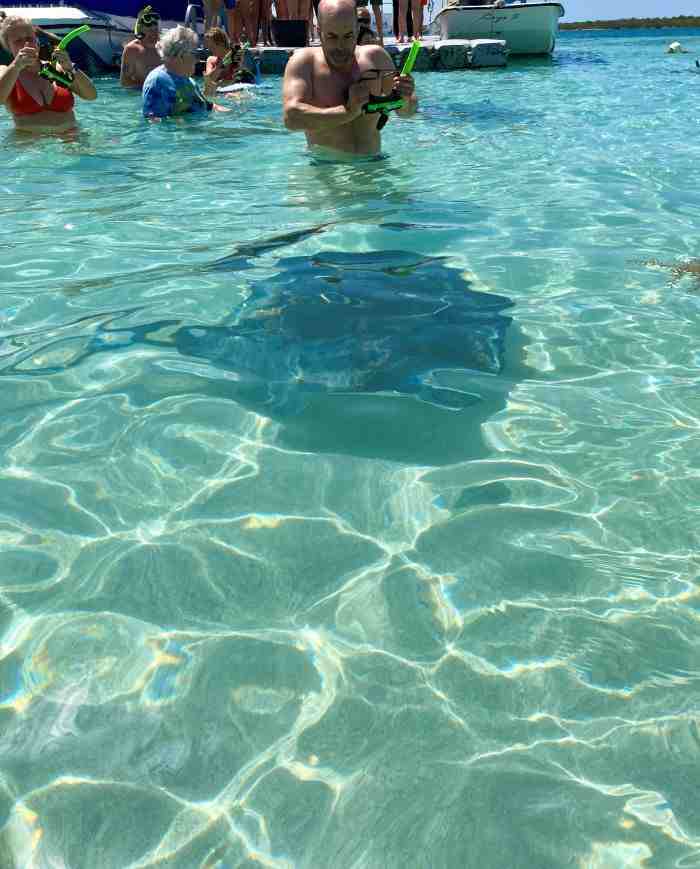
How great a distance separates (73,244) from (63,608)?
346 cm

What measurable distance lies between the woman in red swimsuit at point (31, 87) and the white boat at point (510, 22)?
41.9 feet

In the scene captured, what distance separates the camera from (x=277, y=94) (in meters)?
12.7

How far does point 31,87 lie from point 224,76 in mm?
4842

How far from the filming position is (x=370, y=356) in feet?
10.2

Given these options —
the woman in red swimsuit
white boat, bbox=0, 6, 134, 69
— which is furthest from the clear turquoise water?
white boat, bbox=0, 6, 134, 69

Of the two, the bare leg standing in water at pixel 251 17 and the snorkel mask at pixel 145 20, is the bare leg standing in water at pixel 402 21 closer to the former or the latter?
the bare leg standing in water at pixel 251 17

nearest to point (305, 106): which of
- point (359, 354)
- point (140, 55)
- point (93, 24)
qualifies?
point (359, 354)

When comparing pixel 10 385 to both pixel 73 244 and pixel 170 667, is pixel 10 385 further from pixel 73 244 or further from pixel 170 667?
pixel 73 244

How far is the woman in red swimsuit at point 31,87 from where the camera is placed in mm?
7336

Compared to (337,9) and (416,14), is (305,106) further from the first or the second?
(416,14)

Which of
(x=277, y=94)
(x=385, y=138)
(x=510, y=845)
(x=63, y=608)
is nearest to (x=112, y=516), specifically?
(x=63, y=608)

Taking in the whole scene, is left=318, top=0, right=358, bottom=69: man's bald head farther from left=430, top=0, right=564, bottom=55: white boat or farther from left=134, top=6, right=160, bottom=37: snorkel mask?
left=430, top=0, right=564, bottom=55: white boat

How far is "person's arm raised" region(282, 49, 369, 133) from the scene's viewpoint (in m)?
5.48

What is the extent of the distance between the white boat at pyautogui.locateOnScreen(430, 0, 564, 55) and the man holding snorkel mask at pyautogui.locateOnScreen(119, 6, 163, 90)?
9.12 meters
